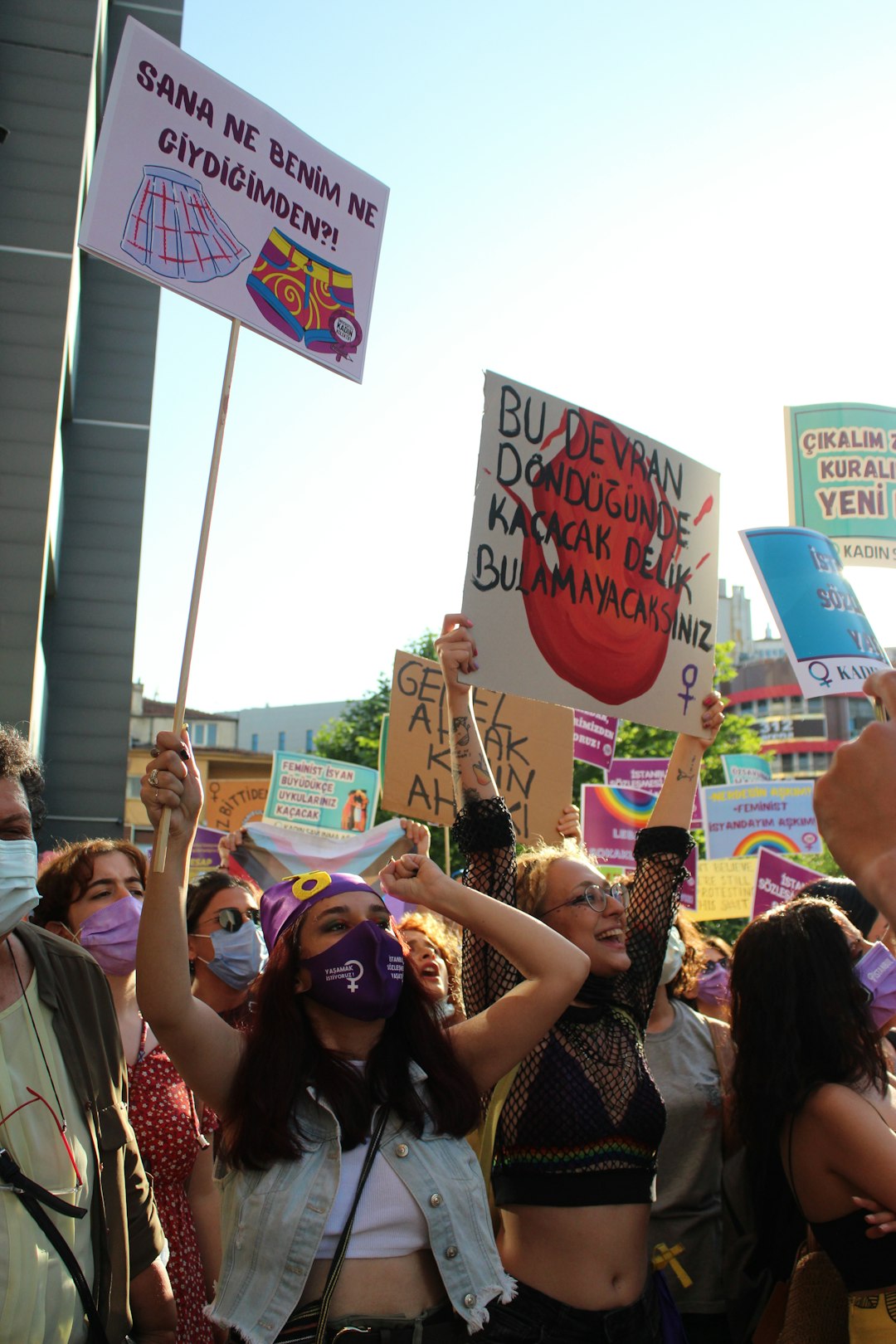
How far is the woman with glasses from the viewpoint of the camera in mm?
2799

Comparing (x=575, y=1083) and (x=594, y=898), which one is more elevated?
(x=594, y=898)

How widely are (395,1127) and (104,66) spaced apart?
16.2 metres

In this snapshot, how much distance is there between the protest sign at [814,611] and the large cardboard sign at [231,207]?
2963mm

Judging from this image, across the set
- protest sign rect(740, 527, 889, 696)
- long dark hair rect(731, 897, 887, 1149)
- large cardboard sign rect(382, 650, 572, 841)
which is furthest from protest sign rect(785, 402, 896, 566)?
long dark hair rect(731, 897, 887, 1149)

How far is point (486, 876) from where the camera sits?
327cm

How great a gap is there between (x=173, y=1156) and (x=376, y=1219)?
1194 millimetres

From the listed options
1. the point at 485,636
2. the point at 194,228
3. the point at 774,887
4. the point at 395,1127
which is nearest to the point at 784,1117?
the point at 395,1127

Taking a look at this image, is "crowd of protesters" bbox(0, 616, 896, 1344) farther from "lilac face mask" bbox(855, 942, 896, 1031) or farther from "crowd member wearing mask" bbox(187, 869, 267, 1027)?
"crowd member wearing mask" bbox(187, 869, 267, 1027)

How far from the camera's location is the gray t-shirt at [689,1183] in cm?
363

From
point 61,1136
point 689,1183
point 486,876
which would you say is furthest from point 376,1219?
point 689,1183

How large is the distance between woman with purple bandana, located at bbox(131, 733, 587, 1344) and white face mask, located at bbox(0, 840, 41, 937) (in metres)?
0.24

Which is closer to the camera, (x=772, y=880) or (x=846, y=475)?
(x=846, y=475)

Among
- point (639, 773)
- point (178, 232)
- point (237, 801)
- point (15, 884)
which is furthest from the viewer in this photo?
point (639, 773)

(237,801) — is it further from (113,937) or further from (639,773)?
(113,937)
